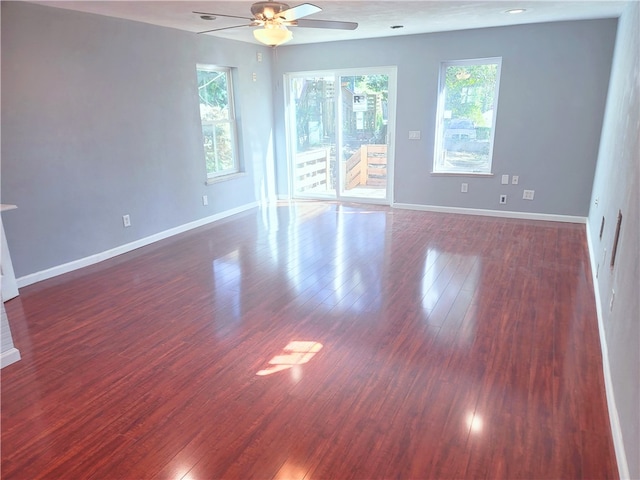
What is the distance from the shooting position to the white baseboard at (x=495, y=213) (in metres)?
5.31

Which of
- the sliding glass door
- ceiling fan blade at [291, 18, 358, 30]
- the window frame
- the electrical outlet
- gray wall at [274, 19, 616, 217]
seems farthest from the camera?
the sliding glass door

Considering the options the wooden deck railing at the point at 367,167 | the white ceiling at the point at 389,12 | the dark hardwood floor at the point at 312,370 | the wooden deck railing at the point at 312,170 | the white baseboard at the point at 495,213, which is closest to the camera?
the dark hardwood floor at the point at 312,370

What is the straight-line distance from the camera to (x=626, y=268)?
2.07 meters

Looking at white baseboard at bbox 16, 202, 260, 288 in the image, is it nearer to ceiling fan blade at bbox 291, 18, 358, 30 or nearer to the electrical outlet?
ceiling fan blade at bbox 291, 18, 358, 30

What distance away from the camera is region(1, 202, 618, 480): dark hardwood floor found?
71.1 inches

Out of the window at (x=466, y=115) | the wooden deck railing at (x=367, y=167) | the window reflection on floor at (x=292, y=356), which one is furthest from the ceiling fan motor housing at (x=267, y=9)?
the wooden deck railing at (x=367, y=167)

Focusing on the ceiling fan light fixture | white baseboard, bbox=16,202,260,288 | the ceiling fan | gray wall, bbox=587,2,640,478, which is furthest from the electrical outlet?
white baseboard, bbox=16,202,260,288

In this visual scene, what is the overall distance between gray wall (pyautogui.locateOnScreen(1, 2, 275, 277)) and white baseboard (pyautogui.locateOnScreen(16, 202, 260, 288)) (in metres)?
0.05

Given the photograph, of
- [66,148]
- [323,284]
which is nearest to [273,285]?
[323,284]

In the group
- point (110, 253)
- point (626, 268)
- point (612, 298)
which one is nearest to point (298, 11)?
point (626, 268)

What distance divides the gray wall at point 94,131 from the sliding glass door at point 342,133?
143 centimetres

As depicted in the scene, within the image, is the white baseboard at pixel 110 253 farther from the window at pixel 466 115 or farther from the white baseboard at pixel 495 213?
the window at pixel 466 115

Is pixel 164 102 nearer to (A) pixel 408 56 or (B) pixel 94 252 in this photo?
(B) pixel 94 252

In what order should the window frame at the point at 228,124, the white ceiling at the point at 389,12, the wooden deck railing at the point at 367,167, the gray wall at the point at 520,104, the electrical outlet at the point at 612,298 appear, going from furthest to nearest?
the wooden deck railing at the point at 367,167 → the window frame at the point at 228,124 → the gray wall at the point at 520,104 → the white ceiling at the point at 389,12 → the electrical outlet at the point at 612,298
